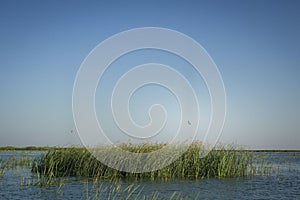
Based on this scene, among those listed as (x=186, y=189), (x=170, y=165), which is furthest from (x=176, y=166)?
(x=186, y=189)

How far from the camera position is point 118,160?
18078 millimetres

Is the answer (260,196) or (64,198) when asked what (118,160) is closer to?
(64,198)

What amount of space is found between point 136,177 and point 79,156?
3.39 m

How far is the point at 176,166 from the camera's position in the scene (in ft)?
59.8

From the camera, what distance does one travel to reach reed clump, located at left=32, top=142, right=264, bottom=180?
711 inches

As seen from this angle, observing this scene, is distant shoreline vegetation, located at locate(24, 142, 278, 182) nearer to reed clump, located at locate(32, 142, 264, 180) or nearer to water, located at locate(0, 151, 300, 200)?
reed clump, located at locate(32, 142, 264, 180)

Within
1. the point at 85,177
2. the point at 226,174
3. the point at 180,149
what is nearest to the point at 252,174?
the point at 226,174

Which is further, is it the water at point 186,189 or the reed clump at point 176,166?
the reed clump at point 176,166

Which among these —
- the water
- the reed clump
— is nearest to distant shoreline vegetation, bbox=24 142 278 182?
the reed clump

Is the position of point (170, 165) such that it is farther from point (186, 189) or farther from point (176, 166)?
point (186, 189)

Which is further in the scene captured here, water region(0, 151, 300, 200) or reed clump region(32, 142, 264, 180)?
reed clump region(32, 142, 264, 180)

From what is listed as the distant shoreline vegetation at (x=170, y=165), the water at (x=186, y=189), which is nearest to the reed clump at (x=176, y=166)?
the distant shoreline vegetation at (x=170, y=165)

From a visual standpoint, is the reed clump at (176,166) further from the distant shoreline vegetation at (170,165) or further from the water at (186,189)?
the water at (186,189)

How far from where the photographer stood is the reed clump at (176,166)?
18.0 metres
